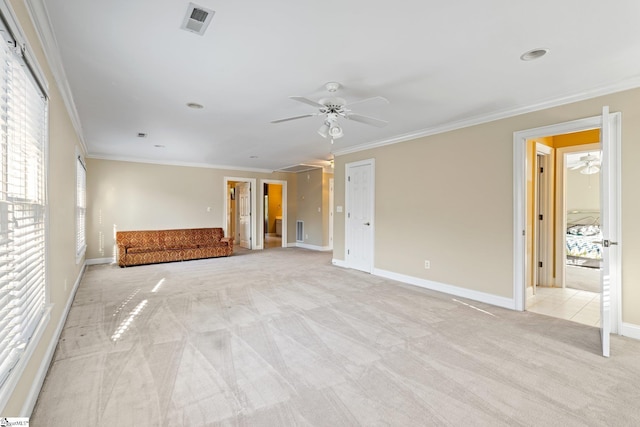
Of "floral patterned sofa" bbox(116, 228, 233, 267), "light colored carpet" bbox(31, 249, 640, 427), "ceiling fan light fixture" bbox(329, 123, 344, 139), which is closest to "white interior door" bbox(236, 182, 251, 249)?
"floral patterned sofa" bbox(116, 228, 233, 267)

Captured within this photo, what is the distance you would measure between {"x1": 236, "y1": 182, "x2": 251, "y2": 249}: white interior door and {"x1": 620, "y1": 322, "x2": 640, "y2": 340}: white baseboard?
7.83 meters

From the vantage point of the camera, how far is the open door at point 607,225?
8.38 feet

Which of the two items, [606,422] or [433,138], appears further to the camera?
[433,138]

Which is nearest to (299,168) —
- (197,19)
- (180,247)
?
(180,247)

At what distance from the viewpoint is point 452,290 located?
433cm

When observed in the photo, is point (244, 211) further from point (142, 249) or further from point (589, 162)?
point (589, 162)

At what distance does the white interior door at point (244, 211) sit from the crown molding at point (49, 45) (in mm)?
5515

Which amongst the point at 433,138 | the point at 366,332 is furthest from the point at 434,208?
the point at 366,332

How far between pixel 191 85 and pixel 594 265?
26.3ft

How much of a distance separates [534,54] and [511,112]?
4.67 feet

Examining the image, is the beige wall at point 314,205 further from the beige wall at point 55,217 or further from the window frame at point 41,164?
the window frame at point 41,164

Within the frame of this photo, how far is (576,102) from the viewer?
3254mm

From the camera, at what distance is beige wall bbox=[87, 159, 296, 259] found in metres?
6.64

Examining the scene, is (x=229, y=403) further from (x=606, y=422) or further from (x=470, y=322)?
(x=470, y=322)
